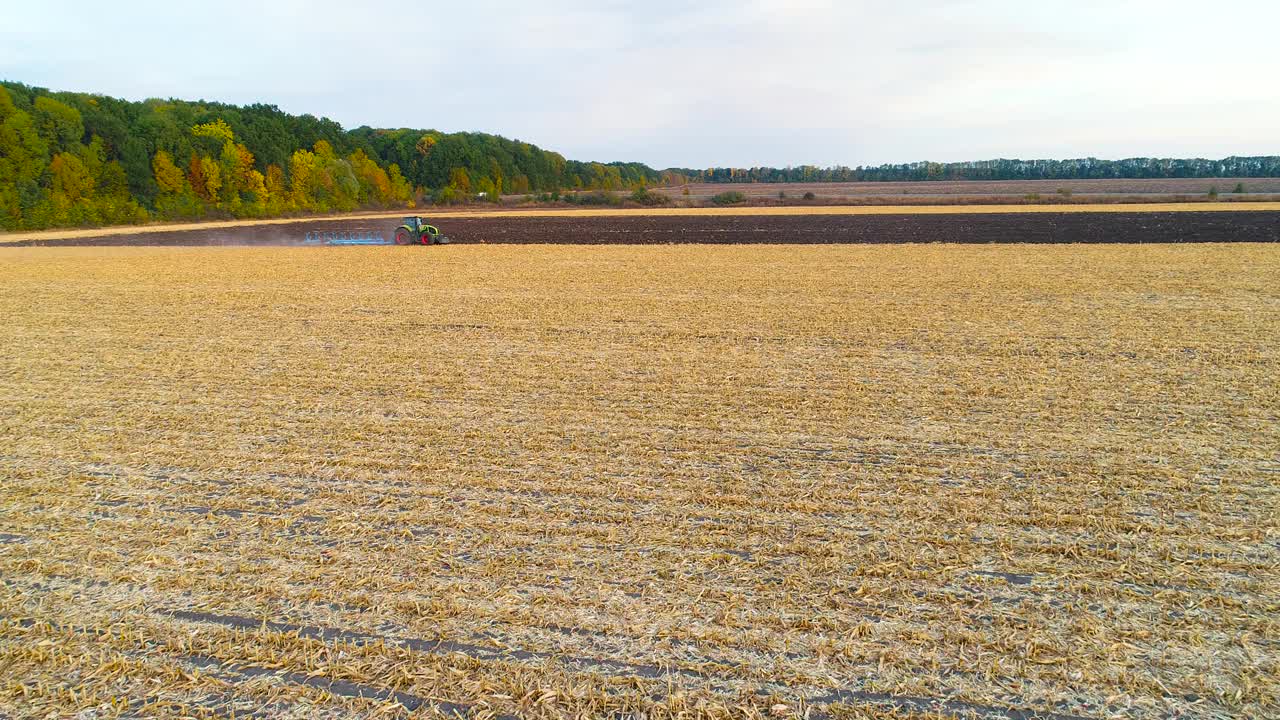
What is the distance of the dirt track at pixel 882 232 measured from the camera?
32.3 meters

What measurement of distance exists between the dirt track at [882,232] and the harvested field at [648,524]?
22383 mm

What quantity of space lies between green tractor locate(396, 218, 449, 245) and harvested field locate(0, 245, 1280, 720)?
20.5 m

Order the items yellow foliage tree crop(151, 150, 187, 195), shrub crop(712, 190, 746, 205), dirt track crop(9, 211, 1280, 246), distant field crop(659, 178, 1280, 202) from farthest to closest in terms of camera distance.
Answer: shrub crop(712, 190, 746, 205)
distant field crop(659, 178, 1280, 202)
yellow foliage tree crop(151, 150, 187, 195)
dirt track crop(9, 211, 1280, 246)

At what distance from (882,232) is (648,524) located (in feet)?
114

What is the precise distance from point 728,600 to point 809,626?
497mm

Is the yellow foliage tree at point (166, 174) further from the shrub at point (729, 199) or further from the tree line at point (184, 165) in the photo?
the shrub at point (729, 199)

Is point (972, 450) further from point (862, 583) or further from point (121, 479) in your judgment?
point (121, 479)

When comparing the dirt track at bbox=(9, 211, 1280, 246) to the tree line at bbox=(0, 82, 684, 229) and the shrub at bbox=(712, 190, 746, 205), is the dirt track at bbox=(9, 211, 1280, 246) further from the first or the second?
the shrub at bbox=(712, 190, 746, 205)

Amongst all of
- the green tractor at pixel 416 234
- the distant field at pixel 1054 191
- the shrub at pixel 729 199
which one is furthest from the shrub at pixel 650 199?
the green tractor at pixel 416 234

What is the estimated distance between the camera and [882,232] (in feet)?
121

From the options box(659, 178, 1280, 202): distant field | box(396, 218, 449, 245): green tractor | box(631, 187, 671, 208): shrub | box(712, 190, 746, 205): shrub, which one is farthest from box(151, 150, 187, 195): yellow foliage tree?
box(659, 178, 1280, 202): distant field

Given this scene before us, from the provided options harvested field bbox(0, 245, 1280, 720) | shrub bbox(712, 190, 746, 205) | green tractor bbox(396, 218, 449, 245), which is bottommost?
harvested field bbox(0, 245, 1280, 720)

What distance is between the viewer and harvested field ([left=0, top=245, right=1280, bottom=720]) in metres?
3.68

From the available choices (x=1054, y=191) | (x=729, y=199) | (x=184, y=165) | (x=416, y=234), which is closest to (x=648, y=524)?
(x=416, y=234)
